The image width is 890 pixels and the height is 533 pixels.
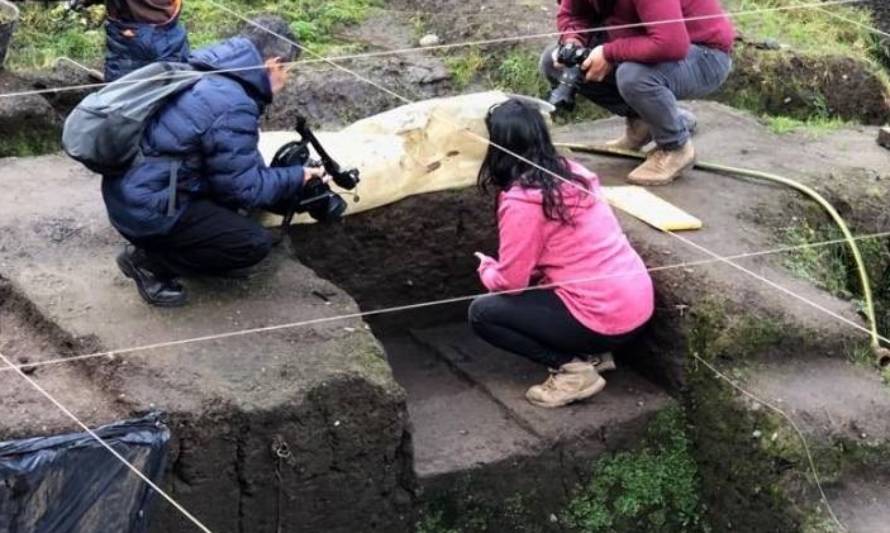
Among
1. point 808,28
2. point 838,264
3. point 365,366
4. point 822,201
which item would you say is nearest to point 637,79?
point 822,201

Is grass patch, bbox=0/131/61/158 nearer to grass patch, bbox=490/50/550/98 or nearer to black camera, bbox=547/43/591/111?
grass patch, bbox=490/50/550/98

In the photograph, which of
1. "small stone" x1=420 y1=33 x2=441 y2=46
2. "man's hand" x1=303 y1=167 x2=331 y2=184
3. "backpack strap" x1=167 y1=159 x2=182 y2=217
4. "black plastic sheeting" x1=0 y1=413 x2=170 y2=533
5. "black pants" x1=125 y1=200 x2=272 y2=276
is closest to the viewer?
"black plastic sheeting" x1=0 y1=413 x2=170 y2=533

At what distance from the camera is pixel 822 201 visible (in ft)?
17.7

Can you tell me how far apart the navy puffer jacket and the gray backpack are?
42mm

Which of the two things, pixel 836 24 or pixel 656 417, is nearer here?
pixel 656 417

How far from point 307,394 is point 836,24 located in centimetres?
582

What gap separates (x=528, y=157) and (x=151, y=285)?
130 cm

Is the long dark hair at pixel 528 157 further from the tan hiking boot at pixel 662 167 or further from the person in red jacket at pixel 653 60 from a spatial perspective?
the tan hiking boot at pixel 662 167

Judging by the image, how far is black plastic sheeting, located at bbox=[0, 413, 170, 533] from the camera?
3.40 m

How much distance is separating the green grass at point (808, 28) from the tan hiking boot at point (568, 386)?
12.6ft

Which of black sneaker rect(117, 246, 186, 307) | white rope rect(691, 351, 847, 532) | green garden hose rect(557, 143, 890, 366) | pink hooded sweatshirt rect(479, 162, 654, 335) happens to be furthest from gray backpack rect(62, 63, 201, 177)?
green garden hose rect(557, 143, 890, 366)

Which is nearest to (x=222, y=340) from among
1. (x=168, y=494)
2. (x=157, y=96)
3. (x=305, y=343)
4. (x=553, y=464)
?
(x=305, y=343)

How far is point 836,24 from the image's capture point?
28.0 feet

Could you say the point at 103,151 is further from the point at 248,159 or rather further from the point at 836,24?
the point at 836,24
